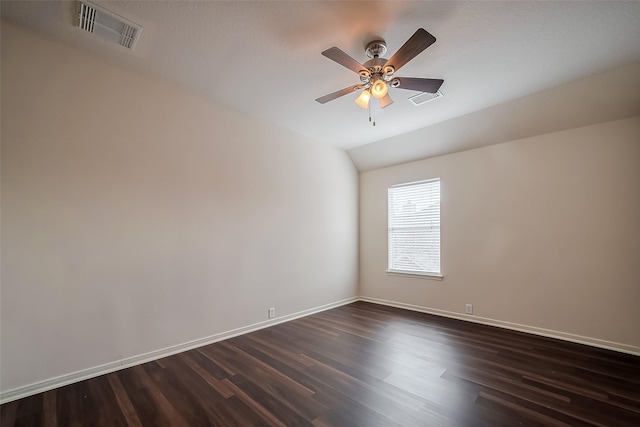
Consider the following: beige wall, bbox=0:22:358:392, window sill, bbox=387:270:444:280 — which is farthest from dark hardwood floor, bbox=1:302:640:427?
window sill, bbox=387:270:444:280

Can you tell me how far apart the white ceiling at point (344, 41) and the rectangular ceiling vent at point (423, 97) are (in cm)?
9

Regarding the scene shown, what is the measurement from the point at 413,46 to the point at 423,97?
1.40 m

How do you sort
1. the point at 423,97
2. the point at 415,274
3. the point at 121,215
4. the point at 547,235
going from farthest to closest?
the point at 415,274 < the point at 547,235 < the point at 423,97 < the point at 121,215

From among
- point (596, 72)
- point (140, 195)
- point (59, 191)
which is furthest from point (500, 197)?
point (59, 191)

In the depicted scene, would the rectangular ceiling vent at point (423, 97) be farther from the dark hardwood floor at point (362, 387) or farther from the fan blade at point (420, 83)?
the dark hardwood floor at point (362, 387)

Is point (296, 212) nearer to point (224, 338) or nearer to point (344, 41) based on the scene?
point (224, 338)

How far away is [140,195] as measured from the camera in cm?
278

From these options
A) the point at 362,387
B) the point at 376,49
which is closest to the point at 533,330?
the point at 362,387

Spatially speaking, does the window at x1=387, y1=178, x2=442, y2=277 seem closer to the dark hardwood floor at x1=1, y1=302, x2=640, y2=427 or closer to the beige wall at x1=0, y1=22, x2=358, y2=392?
the dark hardwood floor at x1=1, y1=302, x2=640, y2=427

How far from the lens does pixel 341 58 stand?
2.05m

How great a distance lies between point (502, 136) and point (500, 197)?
84cm

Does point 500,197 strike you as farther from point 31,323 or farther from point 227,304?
point 31,323

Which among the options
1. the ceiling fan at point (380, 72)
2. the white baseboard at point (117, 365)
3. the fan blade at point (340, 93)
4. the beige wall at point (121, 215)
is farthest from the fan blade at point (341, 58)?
the white baseboard at point (117, 365)

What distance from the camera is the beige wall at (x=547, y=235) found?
2.99m
